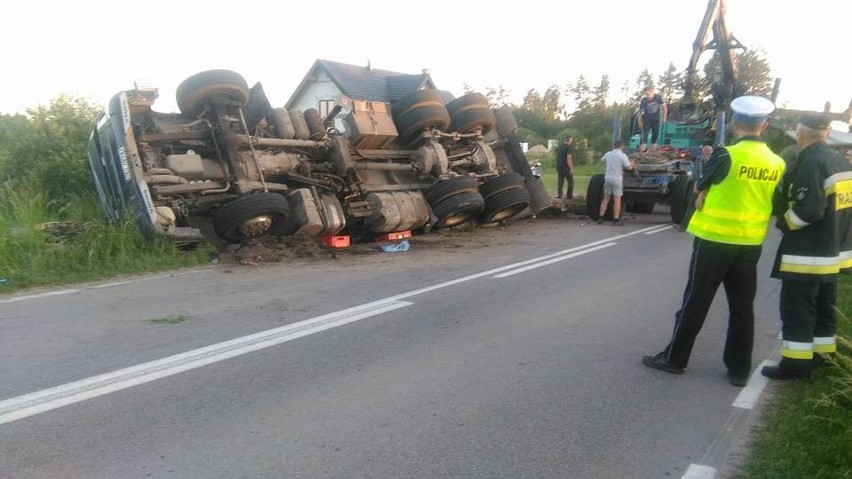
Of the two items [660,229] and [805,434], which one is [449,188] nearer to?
[660,229]

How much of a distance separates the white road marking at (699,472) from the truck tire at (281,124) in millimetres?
8342

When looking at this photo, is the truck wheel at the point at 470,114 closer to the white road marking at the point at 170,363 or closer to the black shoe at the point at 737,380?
the white road marking at the point at 170,363

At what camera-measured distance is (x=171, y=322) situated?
18.7 ft

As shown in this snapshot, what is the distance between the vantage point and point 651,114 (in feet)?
50.8

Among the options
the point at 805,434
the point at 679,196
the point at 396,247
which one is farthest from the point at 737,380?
the point at 679,196

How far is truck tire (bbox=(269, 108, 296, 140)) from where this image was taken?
413 inches

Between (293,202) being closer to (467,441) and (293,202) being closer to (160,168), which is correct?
(160,168)

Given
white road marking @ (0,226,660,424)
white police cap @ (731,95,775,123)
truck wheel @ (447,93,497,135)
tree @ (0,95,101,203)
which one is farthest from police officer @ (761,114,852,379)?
tree @ (0,95,101,203)

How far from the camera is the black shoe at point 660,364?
4699 millimetres

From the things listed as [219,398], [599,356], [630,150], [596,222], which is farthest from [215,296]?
[630,150]

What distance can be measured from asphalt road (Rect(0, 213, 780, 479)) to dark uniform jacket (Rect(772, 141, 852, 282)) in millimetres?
842

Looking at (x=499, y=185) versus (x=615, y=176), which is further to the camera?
(x=615, y=176)

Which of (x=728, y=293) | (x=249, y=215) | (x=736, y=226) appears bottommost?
(x=728, y=293)

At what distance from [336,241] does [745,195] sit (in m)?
6.93
